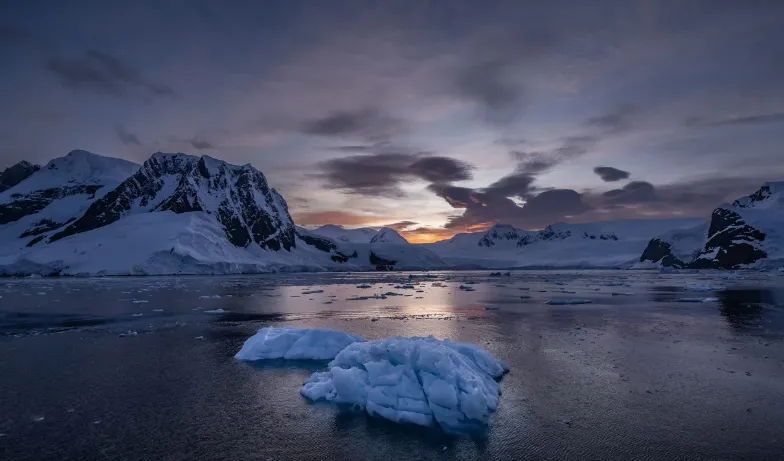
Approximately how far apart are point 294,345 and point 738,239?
139 m

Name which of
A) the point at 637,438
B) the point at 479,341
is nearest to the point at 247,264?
the point at 479,341

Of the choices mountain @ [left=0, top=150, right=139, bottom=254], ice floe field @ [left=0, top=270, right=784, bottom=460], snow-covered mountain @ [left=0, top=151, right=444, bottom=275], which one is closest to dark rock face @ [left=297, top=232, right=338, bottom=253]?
snow-covered mountain @ [left=0, top=151, right=444, bottom=275]

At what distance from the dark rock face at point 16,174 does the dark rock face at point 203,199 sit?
85.3m

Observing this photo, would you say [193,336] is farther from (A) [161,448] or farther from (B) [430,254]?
(B) [430,254]

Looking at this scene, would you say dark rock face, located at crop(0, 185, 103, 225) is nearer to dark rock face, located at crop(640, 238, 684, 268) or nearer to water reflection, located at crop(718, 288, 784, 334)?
water reflection, located at crop(718, 288, 784, 334)

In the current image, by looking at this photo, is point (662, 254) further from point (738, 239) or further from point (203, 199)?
point (203, 199)

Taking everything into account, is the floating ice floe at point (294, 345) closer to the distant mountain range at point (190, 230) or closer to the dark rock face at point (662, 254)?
the distant mountain range at point (190, 230)

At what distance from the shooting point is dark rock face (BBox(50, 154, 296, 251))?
440 feet

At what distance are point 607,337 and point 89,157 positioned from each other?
201574mm

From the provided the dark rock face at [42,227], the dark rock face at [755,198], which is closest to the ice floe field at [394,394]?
the dark rock face at [42,227]

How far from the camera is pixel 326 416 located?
9.17 metres

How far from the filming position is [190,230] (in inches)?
4099

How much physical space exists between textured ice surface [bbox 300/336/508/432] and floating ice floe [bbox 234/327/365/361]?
331 cm

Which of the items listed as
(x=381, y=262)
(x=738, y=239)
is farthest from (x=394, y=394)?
(x=381, y=262)
